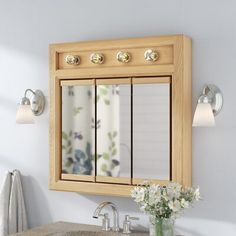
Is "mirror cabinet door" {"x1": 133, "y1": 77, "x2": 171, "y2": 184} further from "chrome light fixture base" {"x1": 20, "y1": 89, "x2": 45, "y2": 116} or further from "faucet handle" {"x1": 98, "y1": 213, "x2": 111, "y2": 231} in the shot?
"chrome light fixture base" {"x1": 20, "y1": 89, "x2": 45, "y2": 116}

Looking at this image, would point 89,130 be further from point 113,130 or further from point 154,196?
point 154,196

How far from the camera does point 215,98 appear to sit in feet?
9.09

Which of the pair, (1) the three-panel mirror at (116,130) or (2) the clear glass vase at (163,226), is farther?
(1) the three-panel mirror at (116,130)

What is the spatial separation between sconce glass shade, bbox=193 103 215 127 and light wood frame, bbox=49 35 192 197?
0.28ft

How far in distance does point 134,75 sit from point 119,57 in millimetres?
131

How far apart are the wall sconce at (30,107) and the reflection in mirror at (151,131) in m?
0.66

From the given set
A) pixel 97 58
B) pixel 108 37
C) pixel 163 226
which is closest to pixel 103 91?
pixel 97 58

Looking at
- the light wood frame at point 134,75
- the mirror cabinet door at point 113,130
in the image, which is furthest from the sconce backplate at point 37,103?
the mirror cabinet door at point 113,130

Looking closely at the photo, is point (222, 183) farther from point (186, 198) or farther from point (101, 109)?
point (101, 109)

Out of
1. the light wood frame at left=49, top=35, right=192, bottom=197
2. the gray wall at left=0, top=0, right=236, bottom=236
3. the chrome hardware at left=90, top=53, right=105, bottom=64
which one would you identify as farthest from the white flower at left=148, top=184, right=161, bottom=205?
the chrome hardware at left=90, top=53, right=105, bottom=64

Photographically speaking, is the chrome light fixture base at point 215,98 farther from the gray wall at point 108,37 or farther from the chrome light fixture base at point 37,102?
the chrome light fixture base at point 37,102

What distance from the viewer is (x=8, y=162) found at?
11.4ft

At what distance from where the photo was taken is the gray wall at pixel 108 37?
2.77 meters

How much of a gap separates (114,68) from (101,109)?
0.77ft
